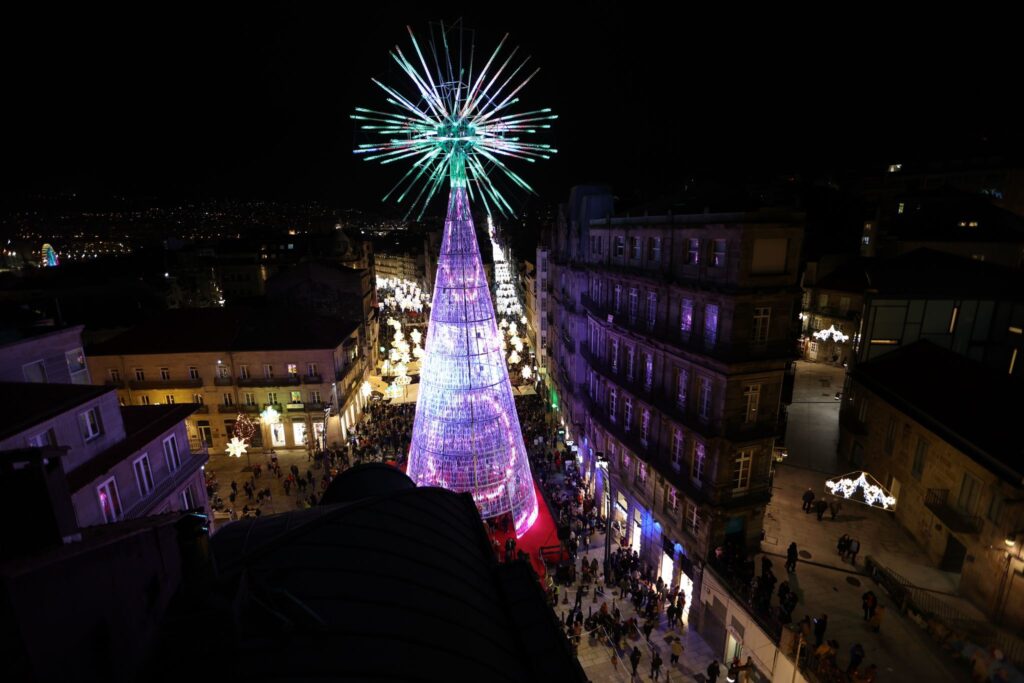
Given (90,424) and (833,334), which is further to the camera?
(833,334)

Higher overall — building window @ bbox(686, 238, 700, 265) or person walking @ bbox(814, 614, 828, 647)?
building window @ bbox(686, 238, 700, 265)

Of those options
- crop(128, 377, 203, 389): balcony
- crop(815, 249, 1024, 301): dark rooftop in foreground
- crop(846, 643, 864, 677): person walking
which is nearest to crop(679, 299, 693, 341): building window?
crop(846, 643, 864, 677): person walking

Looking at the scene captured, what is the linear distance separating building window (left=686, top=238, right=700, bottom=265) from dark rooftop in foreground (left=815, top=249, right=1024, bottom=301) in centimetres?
1484

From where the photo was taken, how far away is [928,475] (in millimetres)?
22203

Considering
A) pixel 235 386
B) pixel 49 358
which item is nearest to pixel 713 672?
pixel 49 358

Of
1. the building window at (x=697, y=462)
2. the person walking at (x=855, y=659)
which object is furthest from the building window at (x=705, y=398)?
the person walking at (x=855, y=659)

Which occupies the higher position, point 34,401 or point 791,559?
point 34,401

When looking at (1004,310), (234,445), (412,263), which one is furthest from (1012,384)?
(412,263)

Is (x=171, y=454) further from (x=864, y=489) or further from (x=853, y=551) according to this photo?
(x=853, y=551)

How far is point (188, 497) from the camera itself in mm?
23797

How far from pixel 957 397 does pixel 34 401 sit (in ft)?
122

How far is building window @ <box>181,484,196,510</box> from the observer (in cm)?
2334

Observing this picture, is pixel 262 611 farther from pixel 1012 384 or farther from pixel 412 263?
pixel 412 263

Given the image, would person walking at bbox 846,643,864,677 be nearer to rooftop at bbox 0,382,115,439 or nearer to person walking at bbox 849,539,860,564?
person walking at bbox 849,539,860,564
